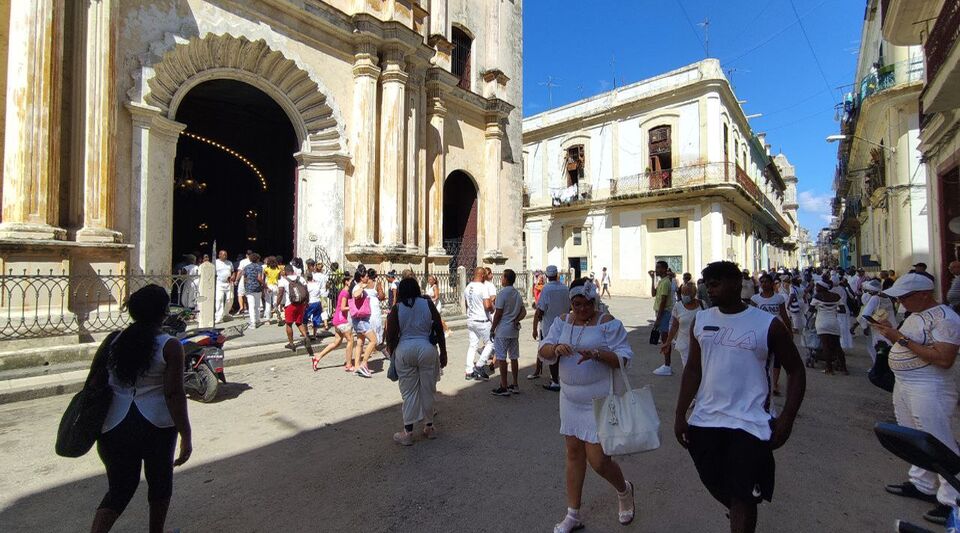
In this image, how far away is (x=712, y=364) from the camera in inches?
96.3

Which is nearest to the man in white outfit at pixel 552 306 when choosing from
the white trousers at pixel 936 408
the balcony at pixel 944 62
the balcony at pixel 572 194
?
the white trousers at pixel 936 408

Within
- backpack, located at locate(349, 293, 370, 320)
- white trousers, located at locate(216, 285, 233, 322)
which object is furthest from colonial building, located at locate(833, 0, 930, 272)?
white trousers, located at locate(216, 285, 233, 322)

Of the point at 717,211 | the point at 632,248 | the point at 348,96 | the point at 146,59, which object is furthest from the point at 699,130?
the point at 146,59

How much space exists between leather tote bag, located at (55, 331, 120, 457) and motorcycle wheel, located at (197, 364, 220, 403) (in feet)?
11.3

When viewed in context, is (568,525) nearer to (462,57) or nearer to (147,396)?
(147,396)

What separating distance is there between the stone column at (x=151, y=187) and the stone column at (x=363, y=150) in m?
4.05

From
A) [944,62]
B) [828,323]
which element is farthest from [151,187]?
[944,62]

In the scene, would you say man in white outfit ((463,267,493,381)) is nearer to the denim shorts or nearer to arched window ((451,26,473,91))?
the denim shorts

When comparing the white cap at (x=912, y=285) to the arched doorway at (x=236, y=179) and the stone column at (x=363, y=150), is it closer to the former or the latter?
the stone column at (x=363, y=150)

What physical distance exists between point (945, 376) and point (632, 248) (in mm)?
25231

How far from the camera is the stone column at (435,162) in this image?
49.1 feet

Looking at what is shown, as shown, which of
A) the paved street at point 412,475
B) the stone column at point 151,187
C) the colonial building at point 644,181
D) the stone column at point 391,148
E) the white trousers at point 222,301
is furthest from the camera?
the colonial building at point 644,181

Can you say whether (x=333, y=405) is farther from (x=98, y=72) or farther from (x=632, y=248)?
(x=632, y=248)

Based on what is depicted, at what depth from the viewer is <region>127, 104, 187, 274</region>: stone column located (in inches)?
344
